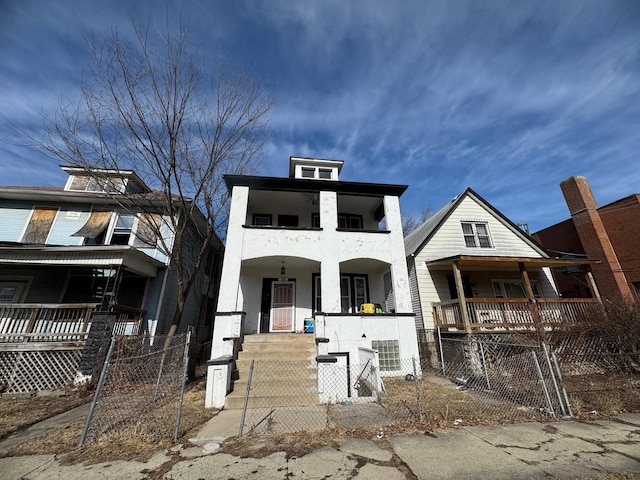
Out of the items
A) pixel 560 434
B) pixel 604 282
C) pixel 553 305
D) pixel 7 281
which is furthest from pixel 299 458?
pixel 604 282

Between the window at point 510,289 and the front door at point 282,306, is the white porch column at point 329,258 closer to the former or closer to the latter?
the front door at point 282,306

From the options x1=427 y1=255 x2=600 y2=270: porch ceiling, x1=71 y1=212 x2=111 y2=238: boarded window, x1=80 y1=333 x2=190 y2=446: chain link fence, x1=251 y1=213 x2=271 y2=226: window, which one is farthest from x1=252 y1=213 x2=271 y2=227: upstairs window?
x1=427 y1=255 x2=600 y2=270: porch ceiling

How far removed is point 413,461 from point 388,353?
18.9 ft

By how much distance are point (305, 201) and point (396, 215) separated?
14.1 ft

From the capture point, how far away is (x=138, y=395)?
7.45 metres

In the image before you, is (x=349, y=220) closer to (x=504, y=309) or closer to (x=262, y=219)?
(x=262, y=219)

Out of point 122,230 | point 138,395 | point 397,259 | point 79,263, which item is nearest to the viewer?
point 138,395

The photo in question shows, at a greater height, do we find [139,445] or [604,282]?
[604,282]

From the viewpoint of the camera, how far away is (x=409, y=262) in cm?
1362

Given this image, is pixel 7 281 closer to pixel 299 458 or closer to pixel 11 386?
pixel 11 386

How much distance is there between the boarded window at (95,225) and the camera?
11.9 meters

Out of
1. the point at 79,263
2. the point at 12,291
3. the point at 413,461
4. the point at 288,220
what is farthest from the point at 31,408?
the point at 288,220

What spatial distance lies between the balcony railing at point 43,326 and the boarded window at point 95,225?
359 centimetres

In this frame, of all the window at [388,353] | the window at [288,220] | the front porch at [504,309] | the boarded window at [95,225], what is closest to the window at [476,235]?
the front porch at [504,309]
